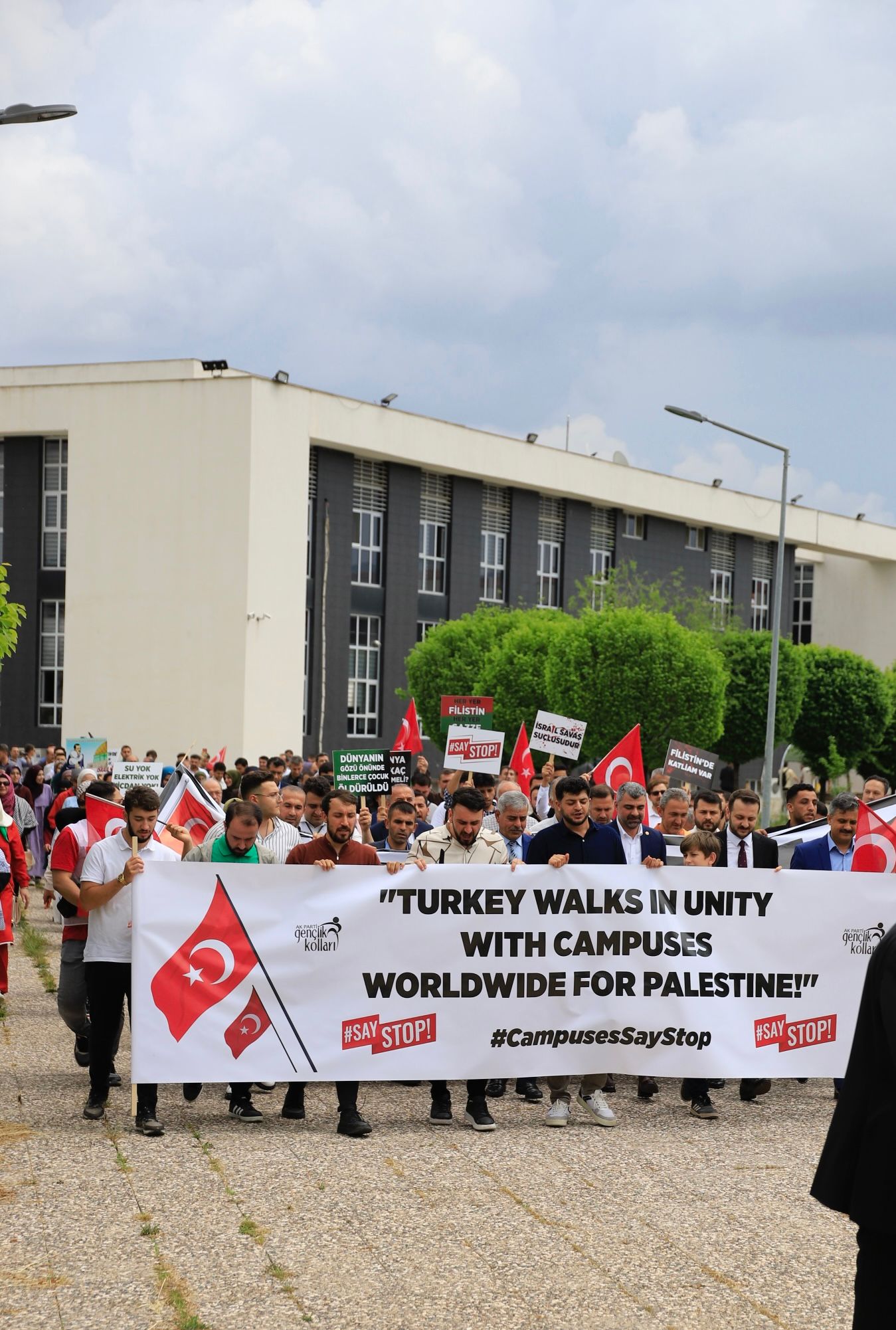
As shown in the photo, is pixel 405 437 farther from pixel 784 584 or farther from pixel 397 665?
pixel 784 584

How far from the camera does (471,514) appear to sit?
2335 inches

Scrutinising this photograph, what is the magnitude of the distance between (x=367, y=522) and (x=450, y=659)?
7.28 meters

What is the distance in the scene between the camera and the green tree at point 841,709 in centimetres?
6162

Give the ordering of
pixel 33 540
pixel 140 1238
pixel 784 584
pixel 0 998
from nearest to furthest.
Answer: pixel 140 1238, pixel 0 998, pixel 33 540, pixel 784 584

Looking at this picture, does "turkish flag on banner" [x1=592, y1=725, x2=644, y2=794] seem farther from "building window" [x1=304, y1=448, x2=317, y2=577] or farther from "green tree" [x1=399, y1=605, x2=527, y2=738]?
"building window" [x1=304, y1=448, x2=317, y2=577]

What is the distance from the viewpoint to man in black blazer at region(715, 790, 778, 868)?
10148 mm

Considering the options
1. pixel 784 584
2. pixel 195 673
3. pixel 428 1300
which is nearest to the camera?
pixel 428 1300

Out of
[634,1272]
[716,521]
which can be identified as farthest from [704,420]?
[716,521]

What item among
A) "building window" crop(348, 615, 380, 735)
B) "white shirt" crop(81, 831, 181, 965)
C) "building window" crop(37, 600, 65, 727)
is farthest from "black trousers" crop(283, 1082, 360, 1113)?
"building window" crop(37, 600, 65, 727)

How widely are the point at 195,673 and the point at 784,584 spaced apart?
40.7 metres

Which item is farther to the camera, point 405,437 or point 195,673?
point 405,437

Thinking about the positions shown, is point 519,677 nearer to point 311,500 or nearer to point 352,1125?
point 311,500

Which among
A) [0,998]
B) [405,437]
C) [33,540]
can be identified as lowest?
[0,998]

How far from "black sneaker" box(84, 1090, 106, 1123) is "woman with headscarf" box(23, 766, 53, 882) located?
13.6 meters
